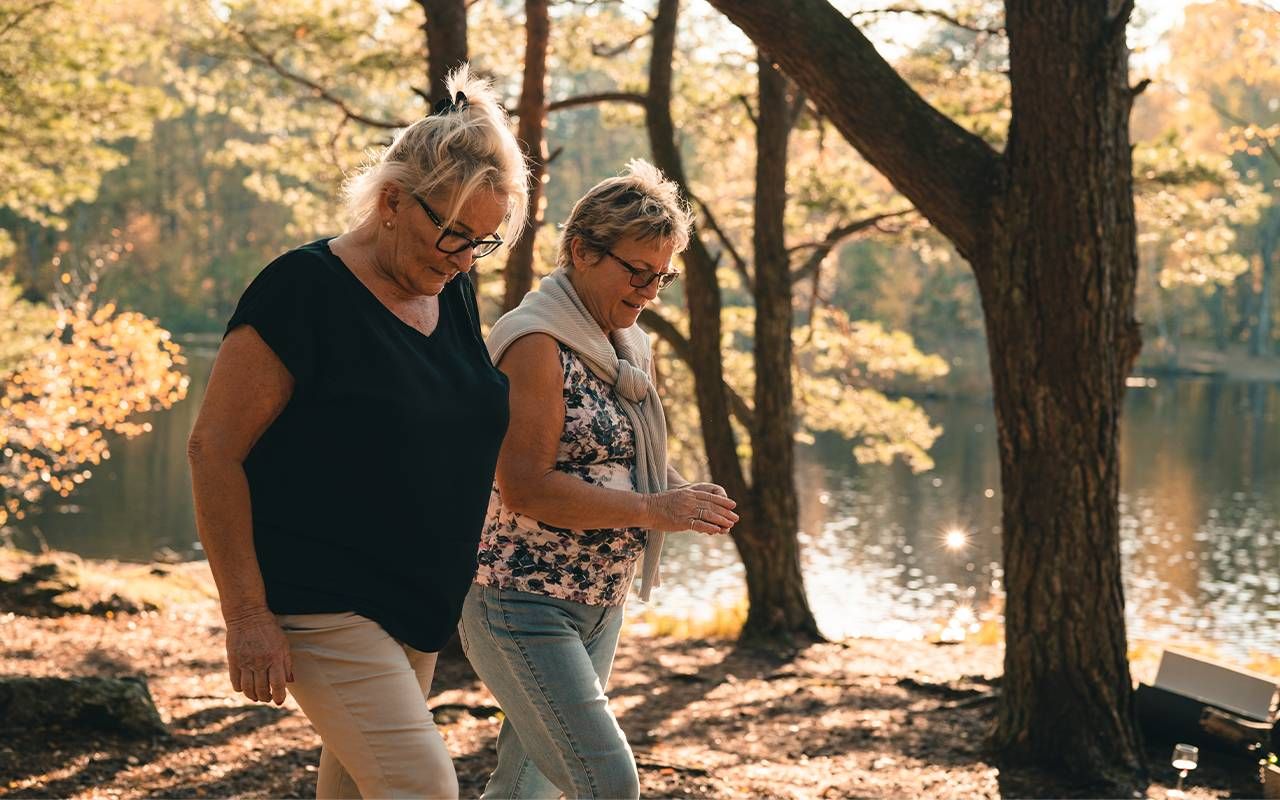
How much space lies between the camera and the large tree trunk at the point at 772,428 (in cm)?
916

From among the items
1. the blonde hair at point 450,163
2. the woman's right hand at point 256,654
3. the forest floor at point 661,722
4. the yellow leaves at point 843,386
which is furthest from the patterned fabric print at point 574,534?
the yellow leaves at point 843,386

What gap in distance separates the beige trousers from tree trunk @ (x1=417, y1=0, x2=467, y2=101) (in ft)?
17.4

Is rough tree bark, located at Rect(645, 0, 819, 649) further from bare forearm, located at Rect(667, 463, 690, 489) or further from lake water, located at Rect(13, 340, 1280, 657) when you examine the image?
bare forearm, located at Rect(667, 463, 690, 489)

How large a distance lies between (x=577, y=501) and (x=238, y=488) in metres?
0.69

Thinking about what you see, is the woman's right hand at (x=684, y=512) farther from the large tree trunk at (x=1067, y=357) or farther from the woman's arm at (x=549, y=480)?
the large tree trunk at (x=1067, y=357)

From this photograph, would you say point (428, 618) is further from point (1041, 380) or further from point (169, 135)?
point (169, 135)

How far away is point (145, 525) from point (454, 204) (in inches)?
764

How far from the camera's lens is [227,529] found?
2035 mm

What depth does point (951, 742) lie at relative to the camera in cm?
539

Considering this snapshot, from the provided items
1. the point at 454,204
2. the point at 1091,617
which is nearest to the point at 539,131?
the point at 1091,617

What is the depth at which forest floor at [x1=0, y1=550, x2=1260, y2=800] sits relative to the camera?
15.0ft

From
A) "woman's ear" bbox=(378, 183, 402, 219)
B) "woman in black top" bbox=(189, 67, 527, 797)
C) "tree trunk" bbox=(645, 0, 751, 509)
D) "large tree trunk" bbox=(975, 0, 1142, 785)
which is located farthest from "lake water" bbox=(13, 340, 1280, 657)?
"woman's ear" bbox=(378, 183, 402, 219)

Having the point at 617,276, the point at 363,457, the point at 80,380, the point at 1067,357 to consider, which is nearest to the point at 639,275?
the point at 617,276

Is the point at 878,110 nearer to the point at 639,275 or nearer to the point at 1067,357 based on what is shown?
the point at 1067,357
